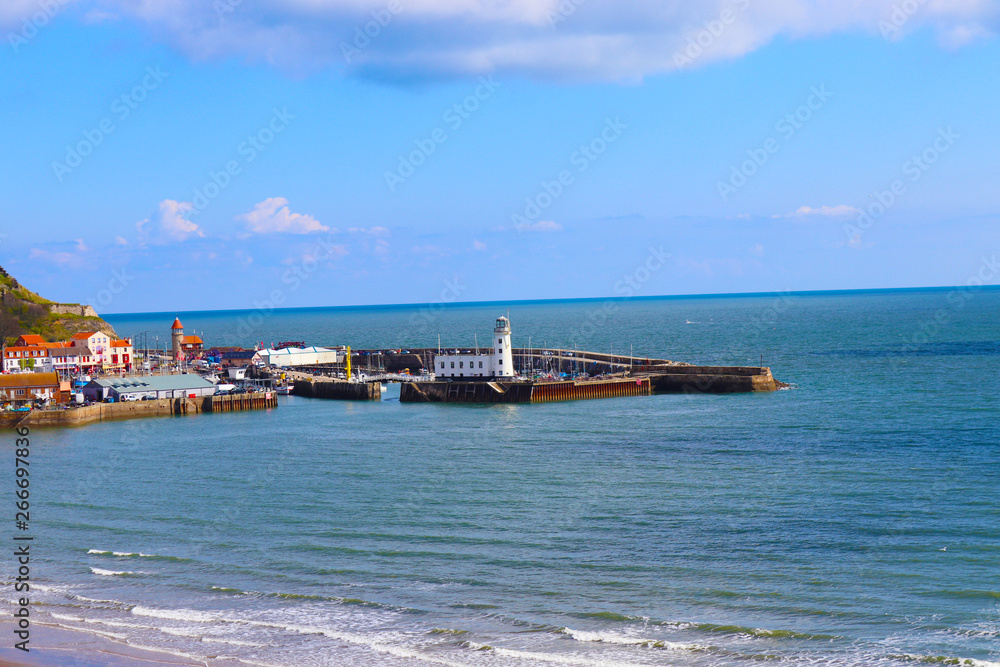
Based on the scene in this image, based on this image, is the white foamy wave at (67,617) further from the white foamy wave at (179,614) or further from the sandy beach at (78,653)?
the white foamy wave at (179,614)

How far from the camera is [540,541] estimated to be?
31047 mm

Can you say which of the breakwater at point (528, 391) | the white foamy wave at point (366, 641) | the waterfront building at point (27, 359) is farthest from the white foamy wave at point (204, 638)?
the waterfront building at point (27, 359)

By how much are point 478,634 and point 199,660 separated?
6768 mm

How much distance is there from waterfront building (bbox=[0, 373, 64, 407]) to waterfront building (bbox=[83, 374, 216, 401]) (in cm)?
294

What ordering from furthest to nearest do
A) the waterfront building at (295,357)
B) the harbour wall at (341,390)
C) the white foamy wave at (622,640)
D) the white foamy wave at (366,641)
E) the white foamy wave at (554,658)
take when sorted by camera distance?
1. the waterfront building at (295,357)
2. the harbour wall at (341,390)
3. the white foamy wave at (622,640)
4. the white foamy wave at (366,641)
5. the white foamy wave at (554,658)

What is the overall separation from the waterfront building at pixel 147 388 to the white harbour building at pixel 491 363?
70.4ft

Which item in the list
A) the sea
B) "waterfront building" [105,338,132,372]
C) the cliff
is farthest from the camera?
the cliff

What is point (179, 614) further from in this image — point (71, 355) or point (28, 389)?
point (71, 355)

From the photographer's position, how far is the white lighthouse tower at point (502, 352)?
82.8 meters

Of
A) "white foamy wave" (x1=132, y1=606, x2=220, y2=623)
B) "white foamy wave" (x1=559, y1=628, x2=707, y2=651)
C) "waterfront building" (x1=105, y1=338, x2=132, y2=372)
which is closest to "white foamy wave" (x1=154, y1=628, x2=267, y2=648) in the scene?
"white foamy wave" (x1=132, y1=606, x2=220, y2=623)

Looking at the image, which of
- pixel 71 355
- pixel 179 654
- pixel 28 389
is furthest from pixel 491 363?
pixel 179 654

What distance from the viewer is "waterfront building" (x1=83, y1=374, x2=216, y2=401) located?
3034 inches

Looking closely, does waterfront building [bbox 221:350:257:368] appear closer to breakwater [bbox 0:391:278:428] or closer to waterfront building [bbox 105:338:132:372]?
waterfront building [bbox 105:338:132:372]

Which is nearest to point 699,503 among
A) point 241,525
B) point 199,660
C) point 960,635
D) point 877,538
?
point 877,538
